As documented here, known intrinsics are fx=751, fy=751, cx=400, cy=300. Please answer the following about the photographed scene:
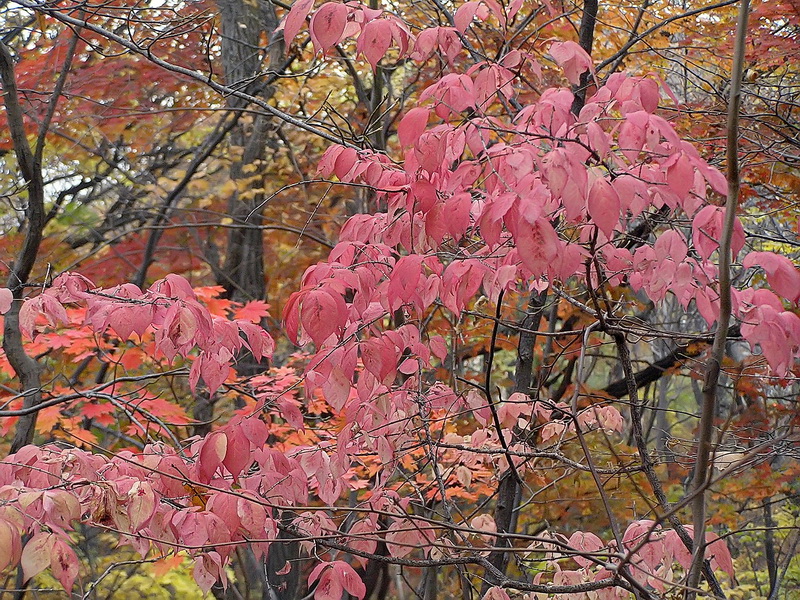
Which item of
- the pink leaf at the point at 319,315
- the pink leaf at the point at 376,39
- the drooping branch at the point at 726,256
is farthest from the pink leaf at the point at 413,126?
the drooping branch at the point at 726,256

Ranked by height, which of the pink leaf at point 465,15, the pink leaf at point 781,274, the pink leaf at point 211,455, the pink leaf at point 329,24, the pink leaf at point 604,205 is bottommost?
the pink leaf at point 211,455

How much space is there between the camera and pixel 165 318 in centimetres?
224

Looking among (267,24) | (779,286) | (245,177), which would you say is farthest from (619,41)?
(779,286)

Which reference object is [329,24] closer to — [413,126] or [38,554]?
[413,126]

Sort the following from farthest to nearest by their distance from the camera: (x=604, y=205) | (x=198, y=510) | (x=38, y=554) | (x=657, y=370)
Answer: (x=657, y=370) → (x=198, y=510) → (x=38, y=554) → (x=604, y=205)

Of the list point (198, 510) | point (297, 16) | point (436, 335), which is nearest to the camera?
point (297, 16)

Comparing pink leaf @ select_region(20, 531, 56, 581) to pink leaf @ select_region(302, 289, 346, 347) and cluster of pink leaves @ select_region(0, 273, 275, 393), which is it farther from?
pink leaf @ select_region(302, 289, 346, 347)

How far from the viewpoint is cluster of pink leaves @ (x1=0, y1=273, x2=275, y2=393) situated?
7.38 ft

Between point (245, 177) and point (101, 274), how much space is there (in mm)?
1799

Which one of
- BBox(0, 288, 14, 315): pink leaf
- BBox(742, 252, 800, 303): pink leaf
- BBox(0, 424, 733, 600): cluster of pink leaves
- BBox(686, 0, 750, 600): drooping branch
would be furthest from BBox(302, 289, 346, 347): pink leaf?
BBox(0, 288, 14, 315): pink leaf

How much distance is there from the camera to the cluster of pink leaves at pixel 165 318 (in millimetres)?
2250

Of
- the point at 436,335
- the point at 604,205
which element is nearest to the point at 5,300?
the point at 436,335

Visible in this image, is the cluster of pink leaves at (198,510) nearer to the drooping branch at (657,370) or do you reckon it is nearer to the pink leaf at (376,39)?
the pink leaf at (376,39)

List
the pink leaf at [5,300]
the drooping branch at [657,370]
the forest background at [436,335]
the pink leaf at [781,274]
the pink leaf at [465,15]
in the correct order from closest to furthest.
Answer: the forest background at [436,335] → the pink leaf at [781,274] → the pink leaf at [465,15] → the pink leaf at [5,300] → the drooping branch at [657,370]
